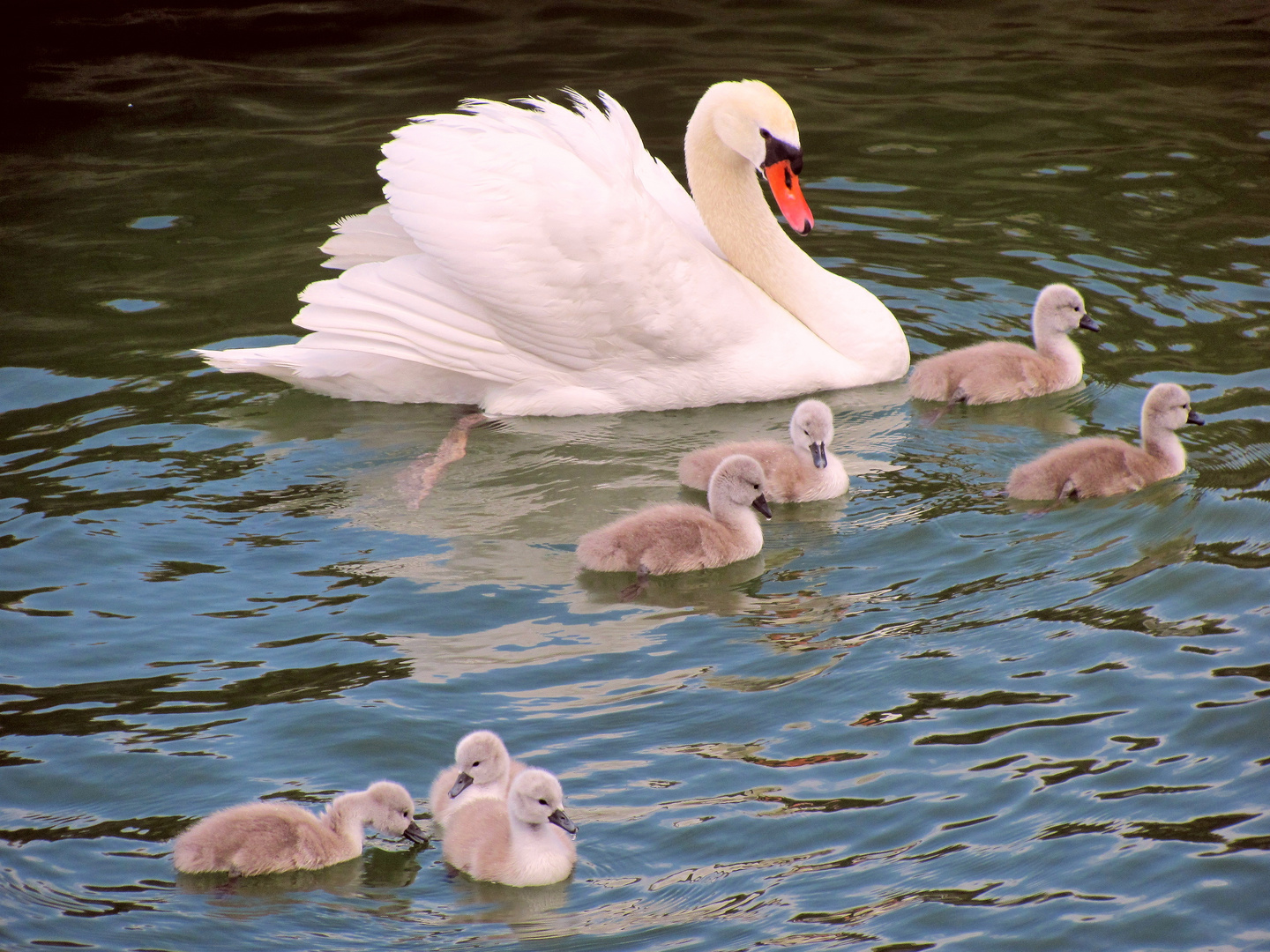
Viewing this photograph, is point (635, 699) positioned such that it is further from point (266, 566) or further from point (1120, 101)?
point (1120, 101)

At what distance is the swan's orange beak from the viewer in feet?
30.0

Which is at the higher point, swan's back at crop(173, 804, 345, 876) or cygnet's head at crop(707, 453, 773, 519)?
cygnet's head at crop(707, 453, 773, 519)

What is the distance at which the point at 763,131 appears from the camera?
9.06 meters

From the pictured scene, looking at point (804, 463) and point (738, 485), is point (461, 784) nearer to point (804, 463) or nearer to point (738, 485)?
point (738, 485)

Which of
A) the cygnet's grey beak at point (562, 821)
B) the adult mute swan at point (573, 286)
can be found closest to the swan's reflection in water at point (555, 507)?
the adult mute swan at point (573, 286)

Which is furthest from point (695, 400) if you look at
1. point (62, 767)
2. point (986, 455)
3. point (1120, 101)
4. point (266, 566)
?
point (1120, 101)

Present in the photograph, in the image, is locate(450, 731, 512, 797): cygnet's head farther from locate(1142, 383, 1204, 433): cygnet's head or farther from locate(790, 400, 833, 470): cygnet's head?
locate(1142, 383, 1204, 433): cygnet's head

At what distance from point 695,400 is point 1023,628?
2.92 metres

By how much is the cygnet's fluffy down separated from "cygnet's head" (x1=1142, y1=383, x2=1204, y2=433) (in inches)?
73.0

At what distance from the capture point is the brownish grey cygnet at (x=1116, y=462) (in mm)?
7430

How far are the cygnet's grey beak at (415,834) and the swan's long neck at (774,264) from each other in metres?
4.53

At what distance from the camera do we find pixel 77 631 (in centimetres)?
671

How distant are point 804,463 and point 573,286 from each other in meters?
1.56

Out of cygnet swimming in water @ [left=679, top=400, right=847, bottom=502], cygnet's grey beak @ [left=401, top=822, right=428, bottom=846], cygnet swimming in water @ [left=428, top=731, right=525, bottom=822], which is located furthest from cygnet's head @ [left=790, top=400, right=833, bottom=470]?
cygnet's grey beak @ [left=401, top=822, right=428, bottom=846]
